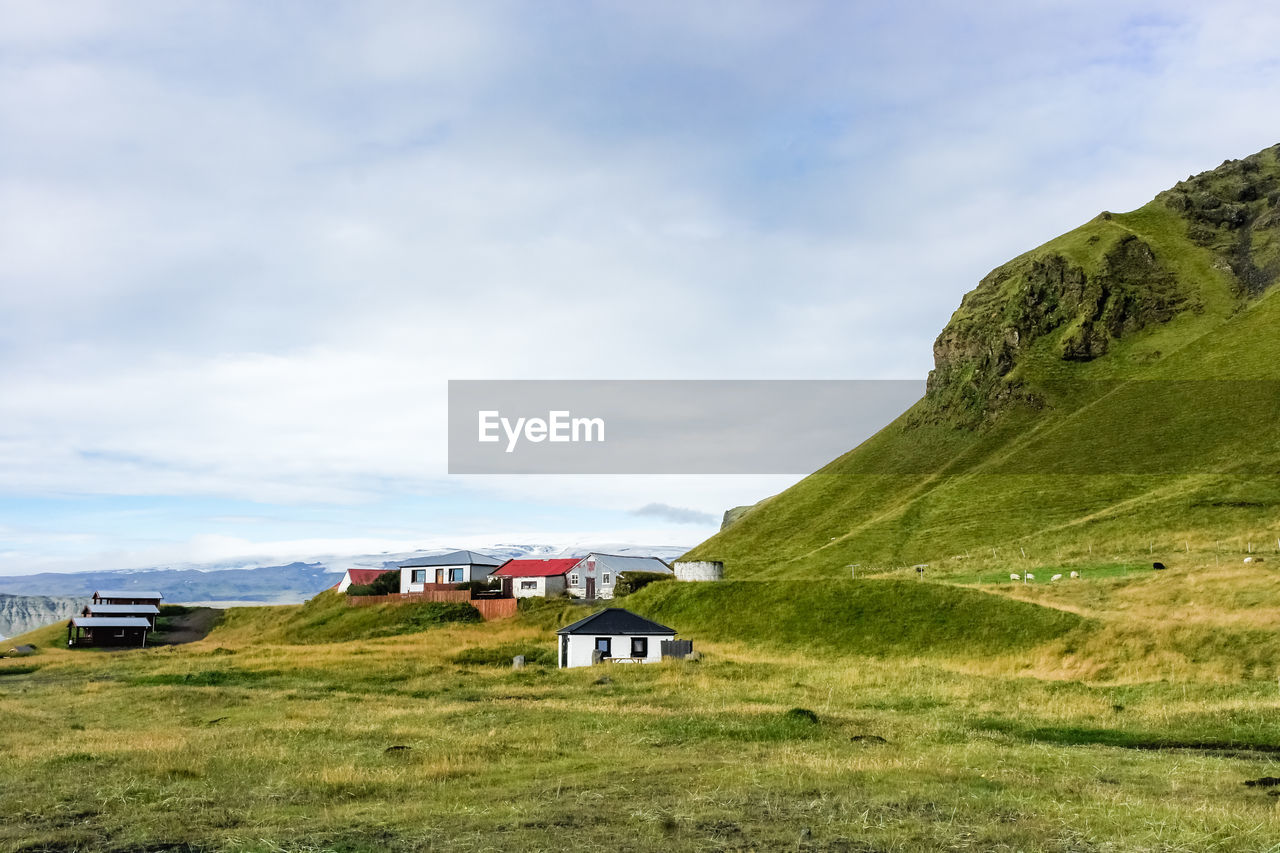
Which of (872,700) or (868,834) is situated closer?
(868,834)

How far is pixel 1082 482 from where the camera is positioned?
123 m

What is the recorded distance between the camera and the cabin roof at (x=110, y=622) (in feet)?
349

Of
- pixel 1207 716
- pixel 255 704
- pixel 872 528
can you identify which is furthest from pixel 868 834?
pixel 872 528

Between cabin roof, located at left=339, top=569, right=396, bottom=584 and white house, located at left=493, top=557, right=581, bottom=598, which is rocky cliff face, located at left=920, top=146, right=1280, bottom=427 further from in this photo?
cabin roof, located at left=339, top=569, right=396, bottom=584

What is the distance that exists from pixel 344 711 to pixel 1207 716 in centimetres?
3057

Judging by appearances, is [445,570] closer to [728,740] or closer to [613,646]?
[613,646]

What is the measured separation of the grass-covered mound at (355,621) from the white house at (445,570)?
9067 mm

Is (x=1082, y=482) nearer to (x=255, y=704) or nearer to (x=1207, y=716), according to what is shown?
(x=1207, y=716)

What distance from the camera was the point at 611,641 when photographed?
58.2 meters

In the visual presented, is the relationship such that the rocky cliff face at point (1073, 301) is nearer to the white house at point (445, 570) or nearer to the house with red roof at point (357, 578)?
the white house at point (445, 570)

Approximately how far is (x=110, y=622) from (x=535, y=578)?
49545 millimetres

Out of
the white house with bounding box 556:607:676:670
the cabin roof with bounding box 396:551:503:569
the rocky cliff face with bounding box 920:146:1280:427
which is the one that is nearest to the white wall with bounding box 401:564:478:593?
the cabin roof with bounding box 396:551:503:569

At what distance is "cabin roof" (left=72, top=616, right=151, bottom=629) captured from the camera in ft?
349

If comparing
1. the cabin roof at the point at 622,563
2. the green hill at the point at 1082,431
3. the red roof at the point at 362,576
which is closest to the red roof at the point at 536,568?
the cabin roof at the point at 622,563
